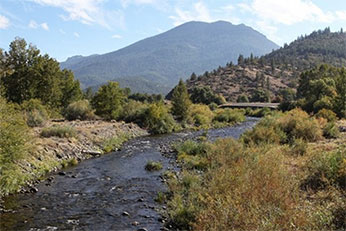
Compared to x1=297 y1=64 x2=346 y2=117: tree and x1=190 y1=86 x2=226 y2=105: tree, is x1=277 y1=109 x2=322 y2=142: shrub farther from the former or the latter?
x1=190 y1=86 x2=226 y2=105: tree

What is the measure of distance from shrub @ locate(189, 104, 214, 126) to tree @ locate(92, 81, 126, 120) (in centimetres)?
1332

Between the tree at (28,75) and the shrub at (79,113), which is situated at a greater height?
the tree at (28,75)

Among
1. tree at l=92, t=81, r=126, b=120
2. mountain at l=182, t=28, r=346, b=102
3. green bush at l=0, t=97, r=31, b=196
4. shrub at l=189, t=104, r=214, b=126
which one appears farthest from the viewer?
mountain at l=182, t=28, r=346, b=102

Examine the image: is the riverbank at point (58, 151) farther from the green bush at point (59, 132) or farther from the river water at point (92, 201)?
the river water at point (92, 201)

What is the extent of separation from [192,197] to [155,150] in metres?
17.2

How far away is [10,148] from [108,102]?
33.4m

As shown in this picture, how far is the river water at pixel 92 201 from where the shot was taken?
41.4 ft

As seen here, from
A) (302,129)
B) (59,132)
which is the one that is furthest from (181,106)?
(302,129)

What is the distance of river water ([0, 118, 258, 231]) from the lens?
41.4ft

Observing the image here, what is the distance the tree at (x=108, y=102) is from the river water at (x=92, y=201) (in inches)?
1046

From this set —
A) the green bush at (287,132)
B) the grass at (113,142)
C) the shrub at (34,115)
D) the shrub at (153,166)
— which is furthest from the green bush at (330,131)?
the shrub at (34,115)

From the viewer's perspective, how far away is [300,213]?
27.5ft

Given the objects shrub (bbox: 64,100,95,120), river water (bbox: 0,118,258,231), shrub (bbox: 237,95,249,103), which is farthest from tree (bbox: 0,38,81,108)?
shrub (bbox: 237,95,249,103)

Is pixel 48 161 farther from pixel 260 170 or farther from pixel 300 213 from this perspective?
pixel 300 213
